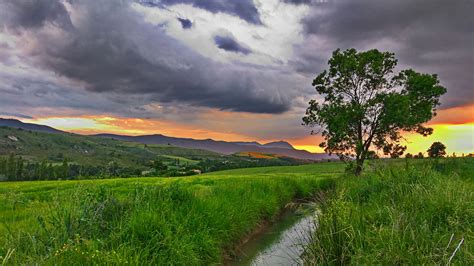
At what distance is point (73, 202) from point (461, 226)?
31.5ft

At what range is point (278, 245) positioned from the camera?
14430 mm

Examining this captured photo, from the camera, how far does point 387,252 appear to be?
6082mm

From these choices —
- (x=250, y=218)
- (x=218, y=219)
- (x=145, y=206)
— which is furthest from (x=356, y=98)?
(x=145, y=206)

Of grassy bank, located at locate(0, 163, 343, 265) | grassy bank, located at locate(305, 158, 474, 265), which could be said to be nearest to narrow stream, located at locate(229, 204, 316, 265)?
grassy bank, located at locate(0, 163, 343, 265)

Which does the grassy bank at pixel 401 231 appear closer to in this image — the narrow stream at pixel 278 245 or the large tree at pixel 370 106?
the narrow stream at pixel 278 245

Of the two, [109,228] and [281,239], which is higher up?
[109,228]

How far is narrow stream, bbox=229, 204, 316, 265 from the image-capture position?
11.6 meters

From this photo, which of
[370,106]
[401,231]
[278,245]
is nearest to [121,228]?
[401,231]

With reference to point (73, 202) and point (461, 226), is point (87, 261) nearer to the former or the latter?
point (73, 202)

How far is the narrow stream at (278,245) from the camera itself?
1157 cm

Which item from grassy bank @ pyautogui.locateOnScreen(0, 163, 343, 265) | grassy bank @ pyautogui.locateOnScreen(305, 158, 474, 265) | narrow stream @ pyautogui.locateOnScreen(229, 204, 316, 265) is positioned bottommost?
narrow stream @ pyautogui.locateOnScreen(229, 204, 316, 265)

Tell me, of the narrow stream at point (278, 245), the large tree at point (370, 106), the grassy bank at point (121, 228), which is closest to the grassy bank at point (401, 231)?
the narrow stream at point (278, 245)

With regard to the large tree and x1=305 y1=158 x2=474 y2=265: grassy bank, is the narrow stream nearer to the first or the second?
x1=305 y1=158 x2=474 y2=265: grassy bank

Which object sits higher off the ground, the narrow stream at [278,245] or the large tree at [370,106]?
the large tree at [370,106]
